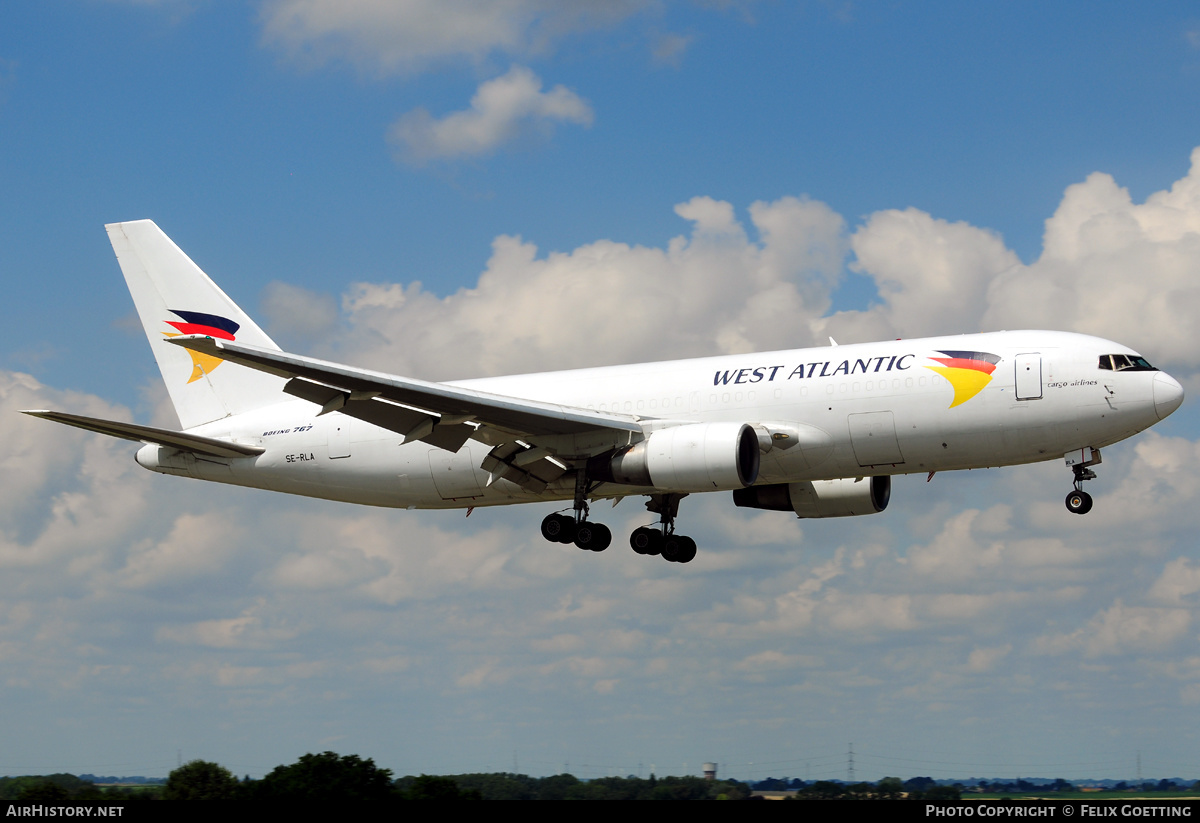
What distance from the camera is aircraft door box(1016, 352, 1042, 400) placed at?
32250mm

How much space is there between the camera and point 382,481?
1517 inches

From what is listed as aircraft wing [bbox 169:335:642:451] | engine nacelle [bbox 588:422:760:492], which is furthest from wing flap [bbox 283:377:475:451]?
engine nacelle [bbox 588:422:760:492]

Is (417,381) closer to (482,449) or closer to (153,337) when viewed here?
(482,449)

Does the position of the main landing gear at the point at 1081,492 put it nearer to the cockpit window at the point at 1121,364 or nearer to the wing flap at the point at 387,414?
the cockpit window at the point at 1121,364

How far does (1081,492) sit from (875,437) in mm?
5421

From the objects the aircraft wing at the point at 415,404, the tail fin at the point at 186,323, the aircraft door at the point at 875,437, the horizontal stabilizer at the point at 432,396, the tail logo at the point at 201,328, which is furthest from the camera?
the tail logo at the point at 201,328

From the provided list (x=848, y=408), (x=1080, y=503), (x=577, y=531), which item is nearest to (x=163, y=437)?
(x=577, y=531)

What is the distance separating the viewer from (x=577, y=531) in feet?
121

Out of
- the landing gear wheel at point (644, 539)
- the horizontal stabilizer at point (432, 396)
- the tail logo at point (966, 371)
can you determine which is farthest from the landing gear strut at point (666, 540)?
the tail logo at point (966, 371)

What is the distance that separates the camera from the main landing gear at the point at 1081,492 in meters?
32.8

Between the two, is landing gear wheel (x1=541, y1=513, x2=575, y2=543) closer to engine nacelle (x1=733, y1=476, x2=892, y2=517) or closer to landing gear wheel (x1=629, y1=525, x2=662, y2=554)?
landing gear wheel (x1=629, y1=525, x2=662, y2=554)

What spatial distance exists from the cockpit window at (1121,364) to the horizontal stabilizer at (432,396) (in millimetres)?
11630

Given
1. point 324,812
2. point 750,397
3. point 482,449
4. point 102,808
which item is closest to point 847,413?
point 750,397

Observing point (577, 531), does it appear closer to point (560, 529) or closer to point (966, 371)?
point (560, 529)
